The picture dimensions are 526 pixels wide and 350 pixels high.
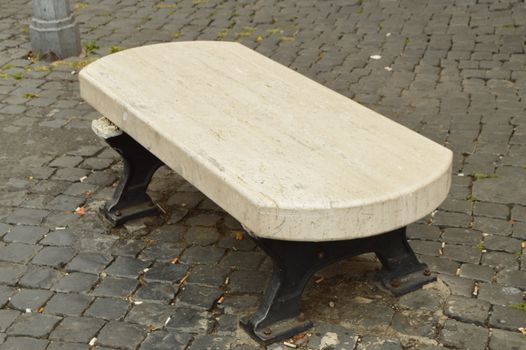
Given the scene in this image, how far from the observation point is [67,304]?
13.8 feet

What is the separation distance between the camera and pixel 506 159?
5.60 metres

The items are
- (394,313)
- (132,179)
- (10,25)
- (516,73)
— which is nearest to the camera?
(394,313)

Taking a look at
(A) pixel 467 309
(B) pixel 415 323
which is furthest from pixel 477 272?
(B) pixel 415 323

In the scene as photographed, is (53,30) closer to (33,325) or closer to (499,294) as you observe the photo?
(33,325)

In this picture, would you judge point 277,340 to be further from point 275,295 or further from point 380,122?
point 380,122

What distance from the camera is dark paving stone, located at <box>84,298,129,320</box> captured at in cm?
412

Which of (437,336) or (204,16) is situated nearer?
(437,336)

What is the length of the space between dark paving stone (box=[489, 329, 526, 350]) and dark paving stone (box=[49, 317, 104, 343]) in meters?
1.63

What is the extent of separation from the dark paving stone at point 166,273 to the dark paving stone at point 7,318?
61 centimetres

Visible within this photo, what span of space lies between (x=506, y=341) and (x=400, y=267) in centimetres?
57

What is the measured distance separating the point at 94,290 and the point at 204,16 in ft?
15.7

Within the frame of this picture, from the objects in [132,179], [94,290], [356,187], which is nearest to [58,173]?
[132,179]

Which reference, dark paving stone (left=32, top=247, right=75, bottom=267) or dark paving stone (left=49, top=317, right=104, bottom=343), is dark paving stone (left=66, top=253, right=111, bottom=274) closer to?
dark paving stone (left=32, top=247, right=75, bottom=267)

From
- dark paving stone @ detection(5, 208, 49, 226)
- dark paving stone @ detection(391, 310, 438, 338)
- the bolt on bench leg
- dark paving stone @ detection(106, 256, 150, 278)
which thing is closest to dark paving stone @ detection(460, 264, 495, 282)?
dark paving stone @ detection(391, 310, 438, 338)
